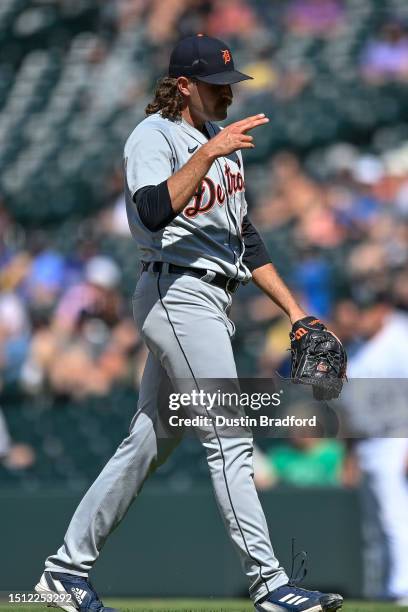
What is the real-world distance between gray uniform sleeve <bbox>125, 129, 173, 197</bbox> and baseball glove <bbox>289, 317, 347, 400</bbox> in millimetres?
578

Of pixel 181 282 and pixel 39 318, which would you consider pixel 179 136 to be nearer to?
pixel 181 282

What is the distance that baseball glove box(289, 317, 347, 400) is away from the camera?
3088 mm

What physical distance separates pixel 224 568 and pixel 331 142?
2.59 metres

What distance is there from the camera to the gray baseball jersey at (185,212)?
2947 mm

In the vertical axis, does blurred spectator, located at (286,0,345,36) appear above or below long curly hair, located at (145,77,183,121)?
below

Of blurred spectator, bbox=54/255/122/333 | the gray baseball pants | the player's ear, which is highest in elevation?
the player's ear

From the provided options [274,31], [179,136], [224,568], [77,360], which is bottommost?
[224,568]

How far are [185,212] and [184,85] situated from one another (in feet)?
1.19

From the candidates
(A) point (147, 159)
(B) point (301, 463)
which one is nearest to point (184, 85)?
(A) point (147, 159)

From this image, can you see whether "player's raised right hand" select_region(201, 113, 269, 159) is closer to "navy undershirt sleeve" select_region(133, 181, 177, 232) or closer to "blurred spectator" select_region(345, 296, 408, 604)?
"navy undershirt sleeve" select_region(133, 181, 177, 232)

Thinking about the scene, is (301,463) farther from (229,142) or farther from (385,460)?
(229,142)

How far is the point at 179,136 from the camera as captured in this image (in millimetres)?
3053

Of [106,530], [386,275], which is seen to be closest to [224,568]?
[386,275]

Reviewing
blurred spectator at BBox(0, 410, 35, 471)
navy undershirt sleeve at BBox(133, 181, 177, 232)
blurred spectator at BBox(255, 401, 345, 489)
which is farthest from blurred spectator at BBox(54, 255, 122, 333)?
navy undershirt sleeve at BBox(133, 181, 177, 232)
